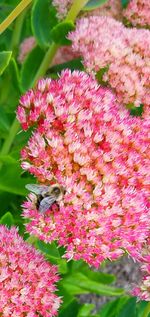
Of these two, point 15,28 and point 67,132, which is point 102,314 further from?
point 15,28

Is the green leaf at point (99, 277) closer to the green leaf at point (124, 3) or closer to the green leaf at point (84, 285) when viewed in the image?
the green leaf at point (84, 285)

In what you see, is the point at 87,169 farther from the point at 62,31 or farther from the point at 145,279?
the point at 62,31

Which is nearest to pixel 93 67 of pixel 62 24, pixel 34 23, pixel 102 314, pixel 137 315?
pixel 62 24

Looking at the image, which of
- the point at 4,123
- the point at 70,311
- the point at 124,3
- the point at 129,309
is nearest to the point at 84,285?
the point at 70,311

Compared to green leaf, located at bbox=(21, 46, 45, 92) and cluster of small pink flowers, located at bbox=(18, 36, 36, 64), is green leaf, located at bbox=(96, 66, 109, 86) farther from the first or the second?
cluster of small pink flowers, located at bbox=(18, 36, 36, 64)

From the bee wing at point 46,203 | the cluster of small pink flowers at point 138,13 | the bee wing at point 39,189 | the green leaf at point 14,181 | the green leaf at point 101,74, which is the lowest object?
the bee wing at point 46,203

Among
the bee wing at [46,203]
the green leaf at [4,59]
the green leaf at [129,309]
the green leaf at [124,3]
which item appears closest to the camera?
the bee wing at [46,203]

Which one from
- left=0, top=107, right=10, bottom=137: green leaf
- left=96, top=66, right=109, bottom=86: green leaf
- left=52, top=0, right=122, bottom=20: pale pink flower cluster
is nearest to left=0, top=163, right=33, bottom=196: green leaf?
left=0, top=107, right=10, bottom=137: green leaf

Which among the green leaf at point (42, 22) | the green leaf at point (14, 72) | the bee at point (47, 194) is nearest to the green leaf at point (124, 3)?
the green leaf at point (42, 22)
